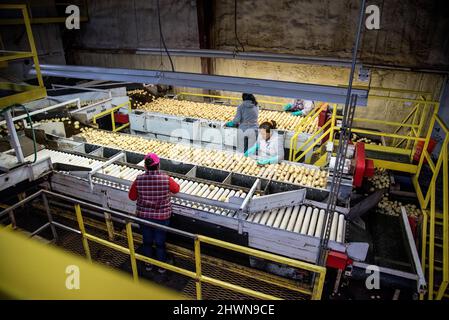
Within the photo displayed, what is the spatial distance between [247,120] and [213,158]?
1486 millimetres

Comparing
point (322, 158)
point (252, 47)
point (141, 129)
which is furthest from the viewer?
point (252, 47)

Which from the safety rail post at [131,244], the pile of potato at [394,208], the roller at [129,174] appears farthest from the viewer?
the pile of potato at [394,208]

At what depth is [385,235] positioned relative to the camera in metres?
5.27

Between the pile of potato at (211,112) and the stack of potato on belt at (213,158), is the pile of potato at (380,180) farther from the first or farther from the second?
the pile of potato at (211,112)

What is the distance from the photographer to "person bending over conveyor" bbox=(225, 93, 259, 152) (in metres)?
7.41

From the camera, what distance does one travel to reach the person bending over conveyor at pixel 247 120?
7410 mm

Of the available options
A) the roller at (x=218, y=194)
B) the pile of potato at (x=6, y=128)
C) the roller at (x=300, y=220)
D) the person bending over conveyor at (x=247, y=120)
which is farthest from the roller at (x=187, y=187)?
the pile of potato at (x=6, y=128)

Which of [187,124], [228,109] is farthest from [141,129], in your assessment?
[228,109]

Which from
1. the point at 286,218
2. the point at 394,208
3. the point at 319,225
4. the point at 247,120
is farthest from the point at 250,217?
the point at 394,208

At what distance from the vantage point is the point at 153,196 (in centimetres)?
475

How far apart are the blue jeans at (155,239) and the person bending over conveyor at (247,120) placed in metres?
3.56

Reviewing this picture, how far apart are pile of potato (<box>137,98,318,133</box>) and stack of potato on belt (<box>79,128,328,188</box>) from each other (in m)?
2.20

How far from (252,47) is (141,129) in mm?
5276
